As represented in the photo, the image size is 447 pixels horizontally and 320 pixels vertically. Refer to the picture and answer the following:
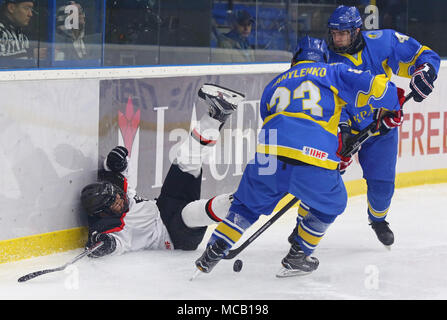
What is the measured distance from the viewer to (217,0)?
16.6 ft

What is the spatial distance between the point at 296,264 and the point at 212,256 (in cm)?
35

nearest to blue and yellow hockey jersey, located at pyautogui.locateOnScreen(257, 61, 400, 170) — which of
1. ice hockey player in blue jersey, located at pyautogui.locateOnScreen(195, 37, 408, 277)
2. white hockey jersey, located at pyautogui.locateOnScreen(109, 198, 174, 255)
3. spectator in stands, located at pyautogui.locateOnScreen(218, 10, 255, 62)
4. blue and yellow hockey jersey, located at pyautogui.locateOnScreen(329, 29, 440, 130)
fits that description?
ice hockey player in blue jersey, located at pyautogui.locateOnScreen(195, 37, 408, 277)

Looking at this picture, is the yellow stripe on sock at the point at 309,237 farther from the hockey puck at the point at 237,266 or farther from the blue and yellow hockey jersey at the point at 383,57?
the blue and yellow hockey jersey at the point at 383,57

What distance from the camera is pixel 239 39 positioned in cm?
515

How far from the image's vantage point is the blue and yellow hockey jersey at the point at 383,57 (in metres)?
3.93

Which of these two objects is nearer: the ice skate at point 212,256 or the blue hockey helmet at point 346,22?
the ice skate at point 212,256

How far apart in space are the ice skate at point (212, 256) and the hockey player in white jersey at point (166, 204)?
381 mm

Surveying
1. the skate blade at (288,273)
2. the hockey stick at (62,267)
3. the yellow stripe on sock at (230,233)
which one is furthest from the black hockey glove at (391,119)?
the hockey stick at (62,267)

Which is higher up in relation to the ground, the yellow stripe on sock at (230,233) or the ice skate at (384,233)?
the yellow stripe on sock at (230,233)

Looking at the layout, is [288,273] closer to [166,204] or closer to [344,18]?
[166,204]

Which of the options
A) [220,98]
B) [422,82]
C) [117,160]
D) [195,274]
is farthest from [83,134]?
[422,82]

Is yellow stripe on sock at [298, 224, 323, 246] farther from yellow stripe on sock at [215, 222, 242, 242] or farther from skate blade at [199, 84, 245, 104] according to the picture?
skate blade at [199, 84, 245, 104]

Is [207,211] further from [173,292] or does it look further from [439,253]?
[439,253]
